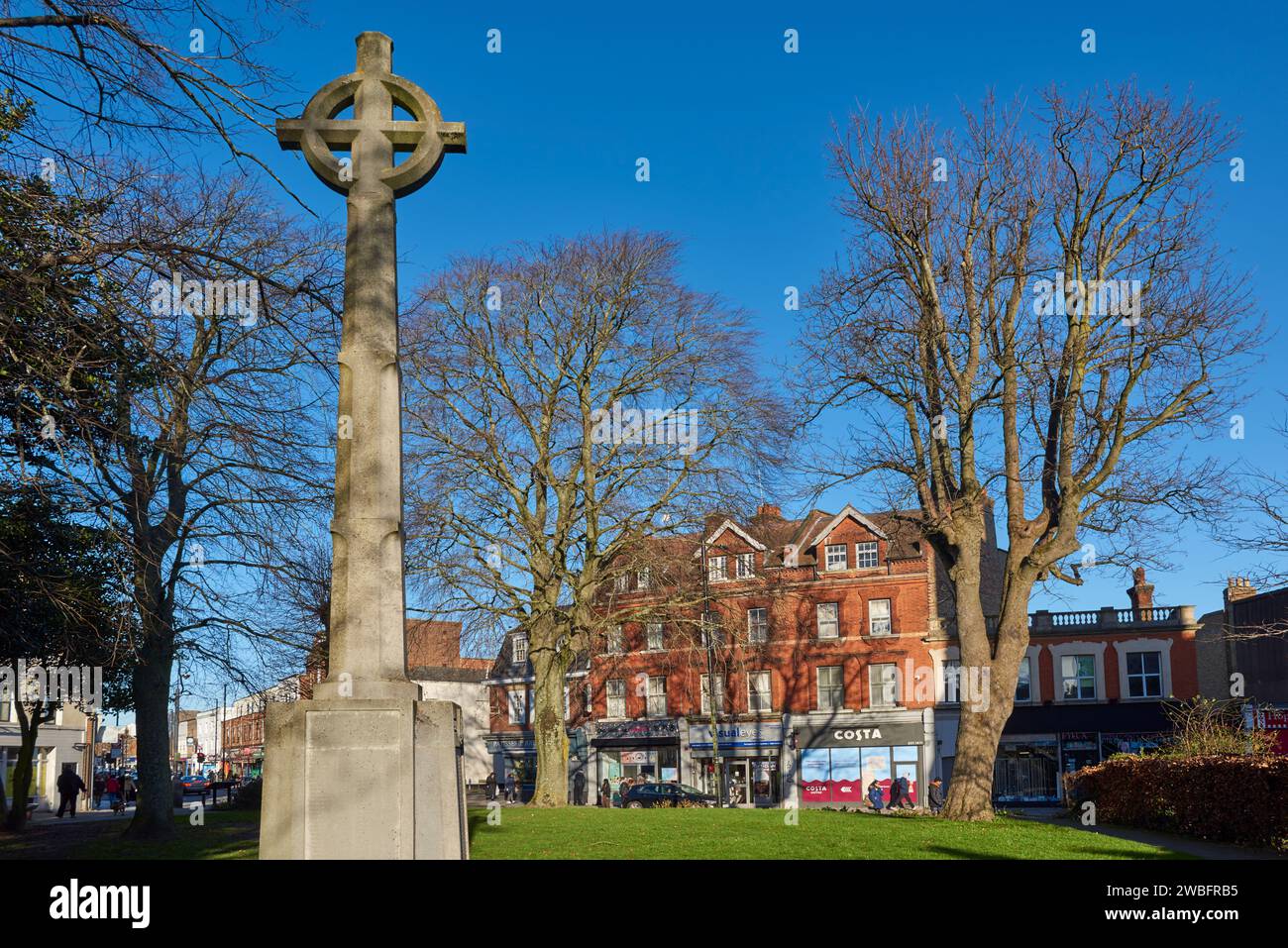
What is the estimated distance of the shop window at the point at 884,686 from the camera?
5016 cm

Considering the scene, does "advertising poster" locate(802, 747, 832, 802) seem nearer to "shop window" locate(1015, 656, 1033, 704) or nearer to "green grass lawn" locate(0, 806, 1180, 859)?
"shop window" locate(1015, 656, 1033, 704)

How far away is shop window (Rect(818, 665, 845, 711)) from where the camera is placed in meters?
51.1

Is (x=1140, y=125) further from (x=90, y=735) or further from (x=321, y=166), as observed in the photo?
(x=90, y=735)

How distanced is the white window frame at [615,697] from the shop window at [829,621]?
Result: 33.1ft

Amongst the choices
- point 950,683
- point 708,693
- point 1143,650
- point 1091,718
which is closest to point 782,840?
point 950,683

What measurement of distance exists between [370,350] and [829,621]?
4447 centimetres

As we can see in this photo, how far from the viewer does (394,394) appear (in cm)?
938

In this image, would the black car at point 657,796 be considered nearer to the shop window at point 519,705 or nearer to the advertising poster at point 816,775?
the advertising poster at point 816,775

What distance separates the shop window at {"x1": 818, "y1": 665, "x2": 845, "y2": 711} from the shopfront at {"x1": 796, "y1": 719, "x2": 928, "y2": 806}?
82cm

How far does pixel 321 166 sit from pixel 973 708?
17.6m

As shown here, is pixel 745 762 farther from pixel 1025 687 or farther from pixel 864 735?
pixel 1025 687

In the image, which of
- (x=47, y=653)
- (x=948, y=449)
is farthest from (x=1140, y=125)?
(x=47, y=653)

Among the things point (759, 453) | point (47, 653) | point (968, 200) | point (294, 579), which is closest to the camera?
point (294, 579)

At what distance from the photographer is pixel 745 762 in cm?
5225
